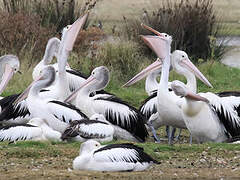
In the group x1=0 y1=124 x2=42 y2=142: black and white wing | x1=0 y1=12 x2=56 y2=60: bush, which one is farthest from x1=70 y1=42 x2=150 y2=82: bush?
x1=0 y1=124 x2=42 y2=142: black and white wing

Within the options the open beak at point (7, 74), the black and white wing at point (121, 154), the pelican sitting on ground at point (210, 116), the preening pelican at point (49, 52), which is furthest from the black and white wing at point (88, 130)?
the preening pelican at point (49, 52)

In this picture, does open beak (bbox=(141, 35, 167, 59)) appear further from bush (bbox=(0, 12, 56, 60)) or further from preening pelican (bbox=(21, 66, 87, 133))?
bush (bbox=(0, 12, 56, 60))

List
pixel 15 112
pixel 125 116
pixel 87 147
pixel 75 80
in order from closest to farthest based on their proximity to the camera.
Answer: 1. pixel 87 147
2. pixel 125 116
3. pixel 15 112
4. pixel 75 80

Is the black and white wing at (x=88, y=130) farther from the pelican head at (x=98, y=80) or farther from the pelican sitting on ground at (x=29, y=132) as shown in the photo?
the pelican head at (x=98, y=80)

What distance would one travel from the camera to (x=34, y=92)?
10.4 meters

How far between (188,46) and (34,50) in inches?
152

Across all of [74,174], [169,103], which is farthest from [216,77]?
[74,174]

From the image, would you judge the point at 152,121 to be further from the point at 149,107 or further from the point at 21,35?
the point at 21,35

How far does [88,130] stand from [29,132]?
2.46 feet

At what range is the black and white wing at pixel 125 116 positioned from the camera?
10547 millimetres

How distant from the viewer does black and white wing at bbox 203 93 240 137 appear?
32.8 feet

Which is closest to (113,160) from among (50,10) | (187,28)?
(187,28)

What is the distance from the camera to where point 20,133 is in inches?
367

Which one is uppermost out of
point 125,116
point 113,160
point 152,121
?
point 113,160
